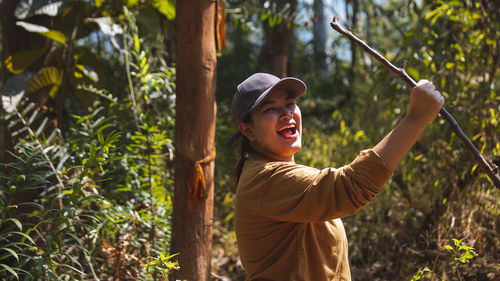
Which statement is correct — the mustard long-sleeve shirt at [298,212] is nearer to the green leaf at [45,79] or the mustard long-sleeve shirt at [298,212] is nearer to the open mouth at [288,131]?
the open mouth at [288,131]

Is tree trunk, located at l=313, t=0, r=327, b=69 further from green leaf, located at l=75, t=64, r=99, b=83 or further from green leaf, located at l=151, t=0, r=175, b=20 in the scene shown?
green leaf, located at l=75, t=64, r=99, b=83

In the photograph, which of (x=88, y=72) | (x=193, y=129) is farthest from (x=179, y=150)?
(x=88, y=72)

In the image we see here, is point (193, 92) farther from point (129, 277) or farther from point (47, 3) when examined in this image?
point (47, 3)

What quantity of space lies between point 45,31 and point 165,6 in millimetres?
1113

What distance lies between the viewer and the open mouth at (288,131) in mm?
2275

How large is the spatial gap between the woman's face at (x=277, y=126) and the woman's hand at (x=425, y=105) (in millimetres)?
617

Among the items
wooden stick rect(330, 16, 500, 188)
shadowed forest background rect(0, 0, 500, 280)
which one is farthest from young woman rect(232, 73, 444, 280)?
shadowed forest background rect(0, 0, 500, 280)

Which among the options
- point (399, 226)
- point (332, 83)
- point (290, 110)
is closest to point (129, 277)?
point (290, 110)

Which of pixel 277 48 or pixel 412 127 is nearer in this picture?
pixel 412 127

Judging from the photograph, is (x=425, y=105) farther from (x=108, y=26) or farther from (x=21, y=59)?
(x=21, y=59)

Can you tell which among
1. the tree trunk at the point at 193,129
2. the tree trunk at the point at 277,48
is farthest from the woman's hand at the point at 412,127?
the tree trunk at the point at 277,48

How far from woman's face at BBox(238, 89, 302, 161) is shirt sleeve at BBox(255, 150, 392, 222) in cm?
20

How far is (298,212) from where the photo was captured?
6.28ft

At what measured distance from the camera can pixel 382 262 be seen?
4316 millimetres
